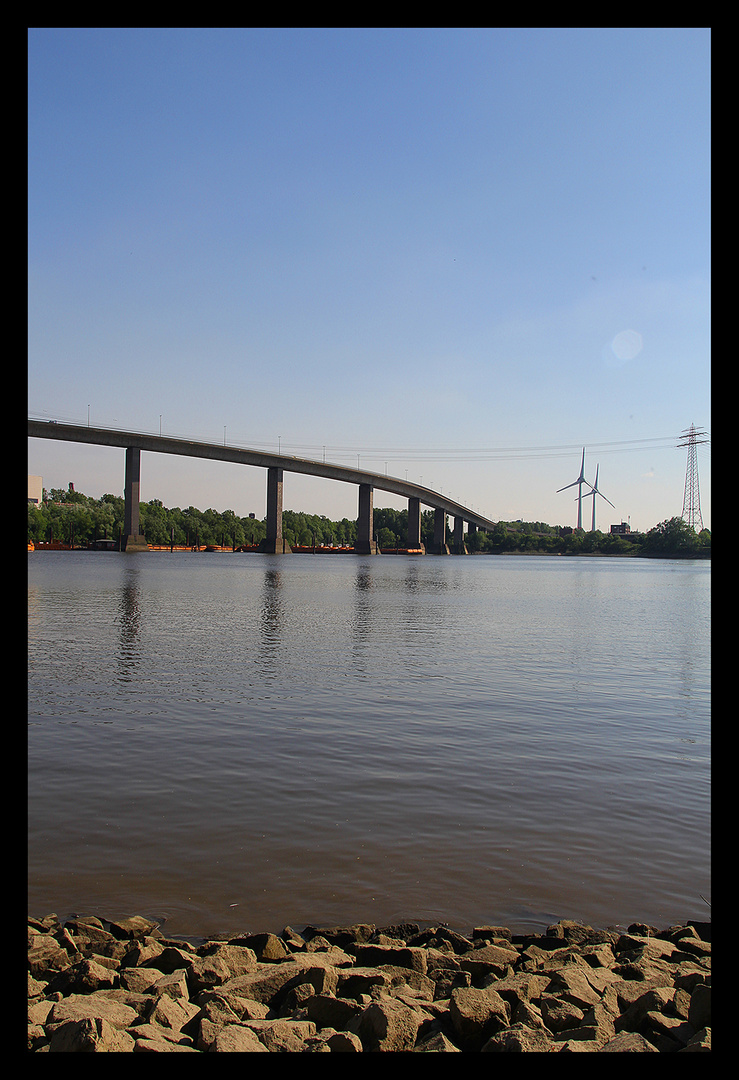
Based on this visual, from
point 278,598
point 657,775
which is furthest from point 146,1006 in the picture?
point 278,598

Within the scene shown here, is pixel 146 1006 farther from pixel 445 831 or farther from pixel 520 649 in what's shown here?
pixel 520 649

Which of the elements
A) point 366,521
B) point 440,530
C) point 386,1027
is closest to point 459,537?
point 440,530

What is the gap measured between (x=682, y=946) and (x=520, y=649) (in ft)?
63.1

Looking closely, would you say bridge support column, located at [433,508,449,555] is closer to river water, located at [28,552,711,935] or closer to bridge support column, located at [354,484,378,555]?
bridge support column, located at [354,484,378,555]

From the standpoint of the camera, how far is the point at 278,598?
45719mm

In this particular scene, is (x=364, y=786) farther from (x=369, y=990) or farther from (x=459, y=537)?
(x=459, y=537)

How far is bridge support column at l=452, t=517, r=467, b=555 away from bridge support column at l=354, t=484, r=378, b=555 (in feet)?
105

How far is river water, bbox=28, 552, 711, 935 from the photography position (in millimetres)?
6602

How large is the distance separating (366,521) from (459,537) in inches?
1941

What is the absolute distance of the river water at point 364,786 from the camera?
660 cm

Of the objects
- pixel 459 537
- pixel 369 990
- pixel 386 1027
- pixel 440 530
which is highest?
pixel 440 530

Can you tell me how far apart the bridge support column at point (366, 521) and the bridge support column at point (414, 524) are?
1105 centimetres

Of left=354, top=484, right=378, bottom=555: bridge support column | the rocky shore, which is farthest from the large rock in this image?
left=354, top=484, right=378, bottom=555: bridge support column

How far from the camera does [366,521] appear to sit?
146875mm
